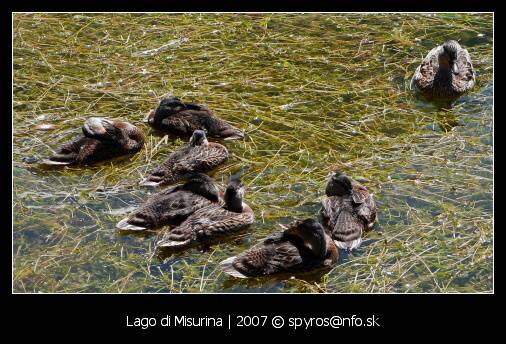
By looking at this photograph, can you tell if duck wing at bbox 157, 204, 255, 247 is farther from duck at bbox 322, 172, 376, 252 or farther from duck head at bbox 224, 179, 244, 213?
duck at bbox 322, 172, 376, 252

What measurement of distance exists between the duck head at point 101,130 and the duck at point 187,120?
0.70 meters

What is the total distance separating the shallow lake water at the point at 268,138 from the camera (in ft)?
27.0

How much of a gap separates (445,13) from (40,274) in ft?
24.9

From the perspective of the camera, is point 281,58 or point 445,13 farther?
point 445,13

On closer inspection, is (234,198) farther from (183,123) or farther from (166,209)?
(183,123)

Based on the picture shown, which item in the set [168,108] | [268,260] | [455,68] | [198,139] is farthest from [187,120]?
[455,68]

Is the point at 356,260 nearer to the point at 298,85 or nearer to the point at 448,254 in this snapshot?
the point at 448,254

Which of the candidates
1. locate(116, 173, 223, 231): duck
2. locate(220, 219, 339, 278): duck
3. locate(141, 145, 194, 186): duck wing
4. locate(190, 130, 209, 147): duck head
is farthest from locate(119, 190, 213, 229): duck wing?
locate(190, 130, 209, 147): duck head

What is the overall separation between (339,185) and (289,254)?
1149mm

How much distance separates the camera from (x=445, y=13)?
13367 millimetres

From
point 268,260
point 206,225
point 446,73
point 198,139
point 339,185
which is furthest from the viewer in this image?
point 446,73

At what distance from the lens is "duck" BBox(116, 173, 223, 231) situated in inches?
342

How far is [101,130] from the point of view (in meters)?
10.1

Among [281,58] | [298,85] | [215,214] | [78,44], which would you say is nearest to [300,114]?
[298,85]
